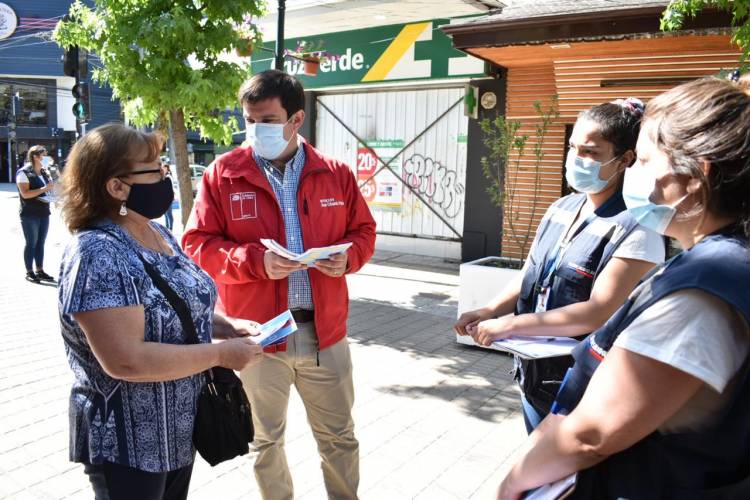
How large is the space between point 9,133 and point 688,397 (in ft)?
164

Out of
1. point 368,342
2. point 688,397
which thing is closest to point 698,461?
point 688,397

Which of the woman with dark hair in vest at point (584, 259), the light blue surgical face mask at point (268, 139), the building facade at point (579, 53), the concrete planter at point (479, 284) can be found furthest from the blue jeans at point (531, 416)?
the building facade at point (579, 53)

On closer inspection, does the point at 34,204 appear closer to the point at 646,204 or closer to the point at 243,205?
the point at 243,205

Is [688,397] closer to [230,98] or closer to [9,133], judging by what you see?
[230,98]

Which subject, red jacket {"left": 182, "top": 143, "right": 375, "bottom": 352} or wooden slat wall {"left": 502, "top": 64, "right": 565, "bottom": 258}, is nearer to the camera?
red jacket {"left": 182, "top": 143, "right": 375, "bottom": 352}

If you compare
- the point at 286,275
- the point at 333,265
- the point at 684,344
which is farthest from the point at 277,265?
the point at 684,344

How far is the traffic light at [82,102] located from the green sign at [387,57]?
371 cm

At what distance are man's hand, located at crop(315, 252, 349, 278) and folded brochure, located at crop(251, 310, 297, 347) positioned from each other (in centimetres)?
40

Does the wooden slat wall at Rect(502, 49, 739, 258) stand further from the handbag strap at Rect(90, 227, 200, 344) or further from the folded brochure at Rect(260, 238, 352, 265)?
the handbag strap at Rect(90, 227, 200, 344)

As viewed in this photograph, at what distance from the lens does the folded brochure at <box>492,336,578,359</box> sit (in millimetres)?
2094

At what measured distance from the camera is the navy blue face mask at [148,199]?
203 centimetres

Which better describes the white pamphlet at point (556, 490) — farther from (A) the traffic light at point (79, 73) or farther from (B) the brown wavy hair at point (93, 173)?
(A) the traffic light at point (79, 73)

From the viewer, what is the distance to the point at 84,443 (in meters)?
1.94

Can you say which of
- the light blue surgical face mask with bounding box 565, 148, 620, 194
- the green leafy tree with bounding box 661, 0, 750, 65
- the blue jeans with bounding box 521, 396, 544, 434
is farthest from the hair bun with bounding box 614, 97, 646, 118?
the green leafy tree with bounding box 661, 0, 750, 65
